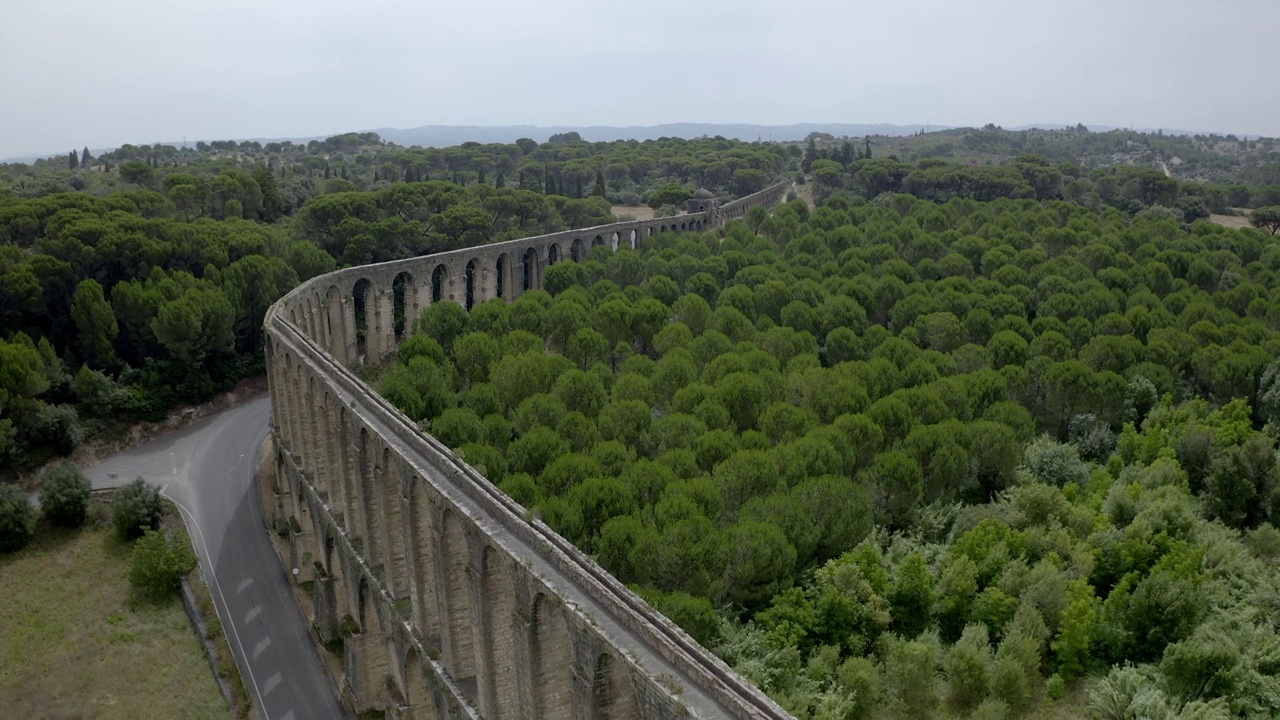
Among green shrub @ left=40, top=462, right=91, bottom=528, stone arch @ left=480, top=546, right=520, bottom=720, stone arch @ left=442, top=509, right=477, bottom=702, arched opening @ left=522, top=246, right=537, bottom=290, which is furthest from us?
arched opening @ left=522, top=246, right=537, bottom=290

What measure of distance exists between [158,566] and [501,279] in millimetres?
34833

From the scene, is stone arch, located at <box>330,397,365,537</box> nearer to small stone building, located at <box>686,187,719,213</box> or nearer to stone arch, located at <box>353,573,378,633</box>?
stone arch, located at <box>353,573,378,633</box>

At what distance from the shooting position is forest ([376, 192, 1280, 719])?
21.0m

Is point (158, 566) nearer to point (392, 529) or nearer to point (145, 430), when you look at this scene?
point (392, 529)

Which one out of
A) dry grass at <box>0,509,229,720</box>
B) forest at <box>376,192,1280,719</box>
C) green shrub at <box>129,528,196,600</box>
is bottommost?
dry grass at <box>0,509,229,720</box>

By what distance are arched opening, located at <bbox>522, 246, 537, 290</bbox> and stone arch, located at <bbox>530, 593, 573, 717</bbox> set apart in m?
46.3

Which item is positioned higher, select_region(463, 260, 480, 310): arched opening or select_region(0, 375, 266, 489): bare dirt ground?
select_region(463, 260, 480, 310): arched opening

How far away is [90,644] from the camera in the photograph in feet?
85.5

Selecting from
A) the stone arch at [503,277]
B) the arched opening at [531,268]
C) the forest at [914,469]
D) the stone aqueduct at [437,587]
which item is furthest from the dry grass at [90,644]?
the arched opening at [531,268]

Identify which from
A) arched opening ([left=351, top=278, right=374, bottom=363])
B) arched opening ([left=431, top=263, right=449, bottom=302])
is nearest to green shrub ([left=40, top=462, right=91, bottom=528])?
arched opening ([left=351, top=278, right=374, bottom=363])

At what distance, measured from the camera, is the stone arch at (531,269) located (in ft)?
199

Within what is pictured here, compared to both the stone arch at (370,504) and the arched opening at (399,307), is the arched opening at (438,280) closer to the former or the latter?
the arched opening at (399,307)

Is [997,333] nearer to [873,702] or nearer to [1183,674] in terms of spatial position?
[1183,674]

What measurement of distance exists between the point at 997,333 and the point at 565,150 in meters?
93.2
